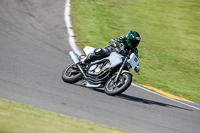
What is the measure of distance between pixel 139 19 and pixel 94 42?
4.60 meters

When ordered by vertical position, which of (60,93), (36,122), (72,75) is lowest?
(36,122)

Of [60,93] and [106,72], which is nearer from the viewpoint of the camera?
[60,93]

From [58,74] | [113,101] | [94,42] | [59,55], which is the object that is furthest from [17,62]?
[94,42]

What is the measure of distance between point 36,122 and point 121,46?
4.35m

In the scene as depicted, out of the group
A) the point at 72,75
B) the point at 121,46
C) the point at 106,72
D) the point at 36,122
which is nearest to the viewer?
the point at 36,122

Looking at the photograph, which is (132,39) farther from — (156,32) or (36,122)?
(156,32)

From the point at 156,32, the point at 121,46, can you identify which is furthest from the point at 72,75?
the point at 156,32

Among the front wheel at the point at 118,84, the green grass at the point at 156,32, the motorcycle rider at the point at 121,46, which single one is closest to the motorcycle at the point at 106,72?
the front wheel at the point at 118,84

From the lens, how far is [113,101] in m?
7.89

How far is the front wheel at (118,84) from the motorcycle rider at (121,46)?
693mm

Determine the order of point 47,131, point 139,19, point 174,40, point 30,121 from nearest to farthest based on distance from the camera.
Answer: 1. point 47,131
2. point 30,121
3. point 174,40
4. point 139,19

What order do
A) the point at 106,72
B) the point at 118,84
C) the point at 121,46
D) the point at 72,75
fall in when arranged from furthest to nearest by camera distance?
the point at 72,75 < the point at 121,46 < the point at 106,72 < the point at 118,84

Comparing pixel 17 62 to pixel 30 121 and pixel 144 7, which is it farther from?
pixel 144 7

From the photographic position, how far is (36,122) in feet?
15.0
